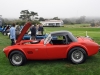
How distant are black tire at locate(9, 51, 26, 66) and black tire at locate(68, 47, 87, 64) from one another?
1895 millimetres

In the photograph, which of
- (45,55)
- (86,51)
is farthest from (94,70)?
(45,55)

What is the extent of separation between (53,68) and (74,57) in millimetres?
1019

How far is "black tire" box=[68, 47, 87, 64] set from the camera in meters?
7.40

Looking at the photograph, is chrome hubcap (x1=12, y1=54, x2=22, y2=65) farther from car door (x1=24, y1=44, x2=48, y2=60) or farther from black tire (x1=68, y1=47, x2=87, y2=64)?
black tire (x1=68, y1=47, x2=87, y2=64)

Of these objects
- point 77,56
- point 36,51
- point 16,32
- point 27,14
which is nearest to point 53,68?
point 36,51

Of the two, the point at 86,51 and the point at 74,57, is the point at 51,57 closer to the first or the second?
the point at 74,57

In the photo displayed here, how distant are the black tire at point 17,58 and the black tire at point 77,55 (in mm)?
1895

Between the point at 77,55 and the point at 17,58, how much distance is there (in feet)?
8.05

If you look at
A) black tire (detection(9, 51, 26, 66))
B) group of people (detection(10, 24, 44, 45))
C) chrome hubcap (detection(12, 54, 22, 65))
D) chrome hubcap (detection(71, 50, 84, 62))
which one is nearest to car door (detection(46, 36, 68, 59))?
chrome hubcap (detection(71, 50, 84, 62))

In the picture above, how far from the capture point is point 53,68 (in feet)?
23.4

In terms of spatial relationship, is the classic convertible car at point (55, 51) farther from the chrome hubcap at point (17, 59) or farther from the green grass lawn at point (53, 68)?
the green grass lawn at point (53, 68)

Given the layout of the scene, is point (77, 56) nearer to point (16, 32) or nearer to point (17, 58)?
point (17, 58)

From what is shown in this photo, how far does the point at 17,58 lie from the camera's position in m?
7.73

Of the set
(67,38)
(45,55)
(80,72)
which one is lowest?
(80,72)
